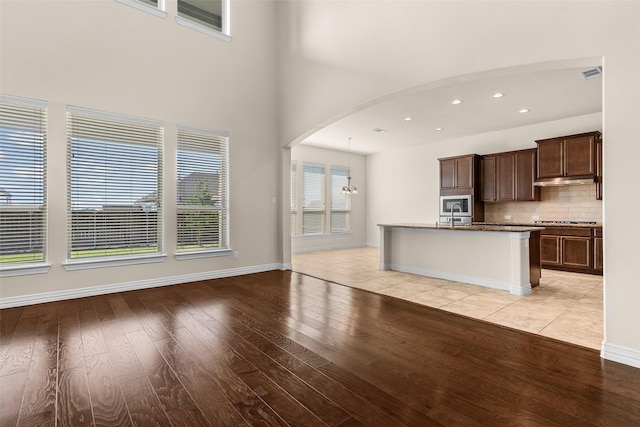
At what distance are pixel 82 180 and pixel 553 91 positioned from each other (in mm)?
7015

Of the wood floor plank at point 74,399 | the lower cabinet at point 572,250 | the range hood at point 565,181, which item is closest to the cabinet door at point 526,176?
the range hood at point 565,181

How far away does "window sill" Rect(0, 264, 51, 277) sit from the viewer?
12.2 ft

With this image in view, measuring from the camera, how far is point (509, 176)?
278 inches

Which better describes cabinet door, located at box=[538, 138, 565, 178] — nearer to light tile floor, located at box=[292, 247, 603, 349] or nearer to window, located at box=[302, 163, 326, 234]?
light tile floor, located at box=[292, 247, 603, 349]

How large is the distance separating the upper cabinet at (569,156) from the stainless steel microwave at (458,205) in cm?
152

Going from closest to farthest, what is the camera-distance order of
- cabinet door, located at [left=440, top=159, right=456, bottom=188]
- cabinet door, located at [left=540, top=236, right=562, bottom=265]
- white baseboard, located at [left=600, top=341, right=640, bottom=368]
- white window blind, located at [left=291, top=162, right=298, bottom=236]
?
white baseboard, located at [left=600, top=341, right=640, bottom=368] < cabinet door, located at [left=540, top=236, right=562, bottom=265] < cabinet door, located at [left=440, top=159, right=456, bottom=188] < white window blind, located at [left=291, top=162, right=298, bottom=236]

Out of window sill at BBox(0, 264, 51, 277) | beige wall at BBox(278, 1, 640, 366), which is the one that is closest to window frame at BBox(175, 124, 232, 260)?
beige wall at BBox(278, 1, 640, 366)

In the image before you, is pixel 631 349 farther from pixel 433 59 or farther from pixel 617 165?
pixel 433 59

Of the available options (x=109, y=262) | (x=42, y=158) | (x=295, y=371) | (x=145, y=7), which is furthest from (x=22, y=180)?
(x=295, y=371)

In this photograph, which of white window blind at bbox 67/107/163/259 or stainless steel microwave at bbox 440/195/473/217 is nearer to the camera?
white window blind at bbox 67/107/163/259

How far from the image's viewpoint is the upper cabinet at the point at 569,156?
5.79 metres

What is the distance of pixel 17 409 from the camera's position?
5.90 feet

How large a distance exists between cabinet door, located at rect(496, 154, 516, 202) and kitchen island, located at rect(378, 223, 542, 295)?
2407 mm

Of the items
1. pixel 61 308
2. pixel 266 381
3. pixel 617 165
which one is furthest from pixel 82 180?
pixel 617 165
